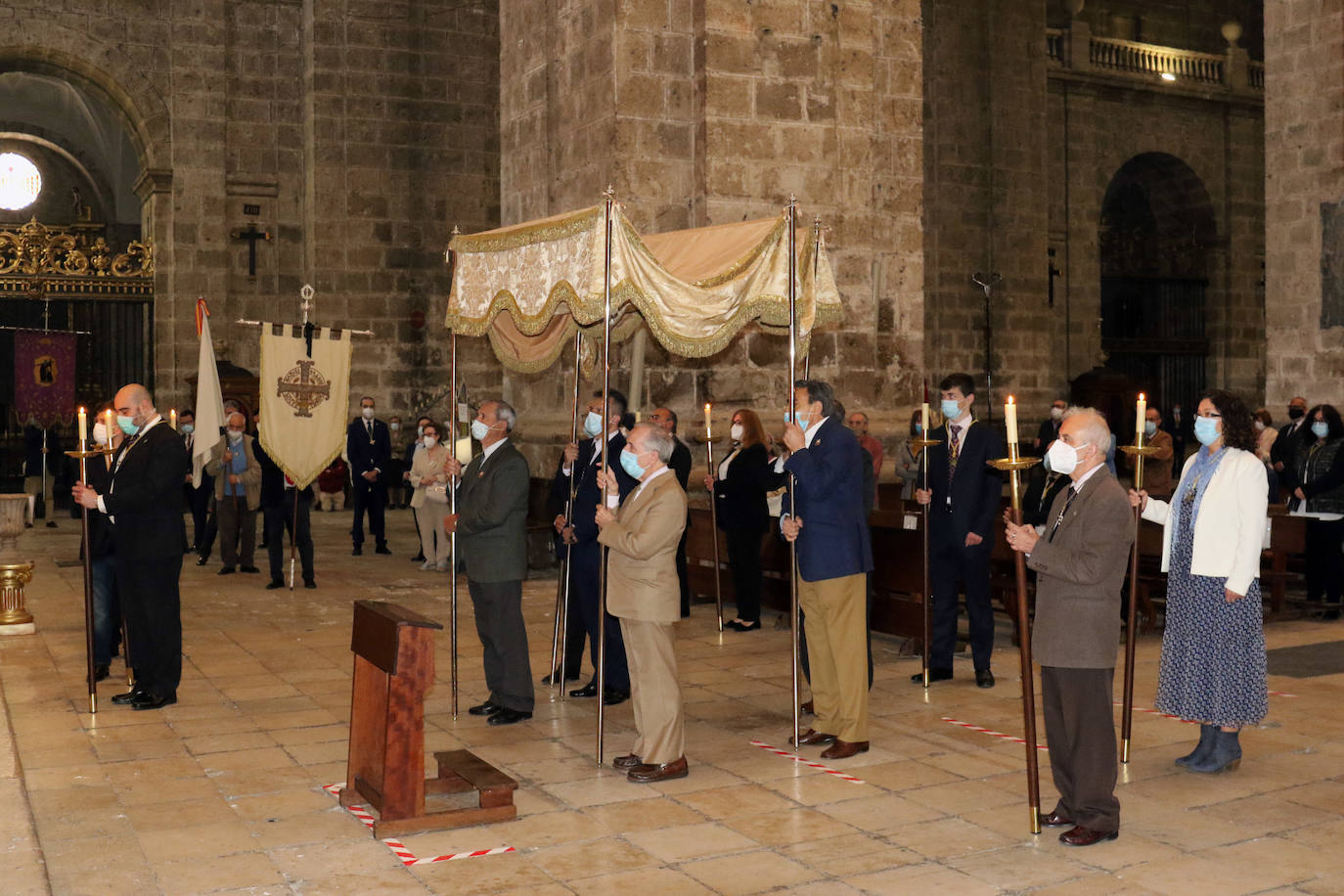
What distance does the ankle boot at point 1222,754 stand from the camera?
581cm

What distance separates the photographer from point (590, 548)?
24.3 ft

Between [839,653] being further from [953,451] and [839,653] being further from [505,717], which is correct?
[953,451]

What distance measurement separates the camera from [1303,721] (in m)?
6.73

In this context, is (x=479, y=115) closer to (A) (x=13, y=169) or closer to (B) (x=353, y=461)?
(B) (x=353, y=461)

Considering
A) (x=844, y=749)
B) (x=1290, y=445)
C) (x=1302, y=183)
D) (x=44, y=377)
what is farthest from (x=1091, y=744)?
(x=44, y=377)

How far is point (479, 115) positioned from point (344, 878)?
16.5 metres

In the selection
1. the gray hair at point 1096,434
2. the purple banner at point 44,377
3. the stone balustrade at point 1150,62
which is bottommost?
the gray hair at point 1096,434

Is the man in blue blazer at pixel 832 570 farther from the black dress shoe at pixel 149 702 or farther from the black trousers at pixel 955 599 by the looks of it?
the black dress shoe at pixel 149 702

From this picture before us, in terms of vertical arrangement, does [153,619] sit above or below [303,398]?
below

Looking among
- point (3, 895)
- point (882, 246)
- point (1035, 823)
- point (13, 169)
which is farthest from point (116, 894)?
point (13, 169)

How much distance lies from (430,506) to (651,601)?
7.49 m

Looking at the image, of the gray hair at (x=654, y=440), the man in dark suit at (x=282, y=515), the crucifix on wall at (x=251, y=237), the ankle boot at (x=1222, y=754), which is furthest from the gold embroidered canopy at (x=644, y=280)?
the crucifix on wall at (x=251, y=237)

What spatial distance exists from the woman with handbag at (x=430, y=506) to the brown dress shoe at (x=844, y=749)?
717 cm

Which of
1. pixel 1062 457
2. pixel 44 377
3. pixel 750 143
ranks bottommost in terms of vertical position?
pixel 1062 457
